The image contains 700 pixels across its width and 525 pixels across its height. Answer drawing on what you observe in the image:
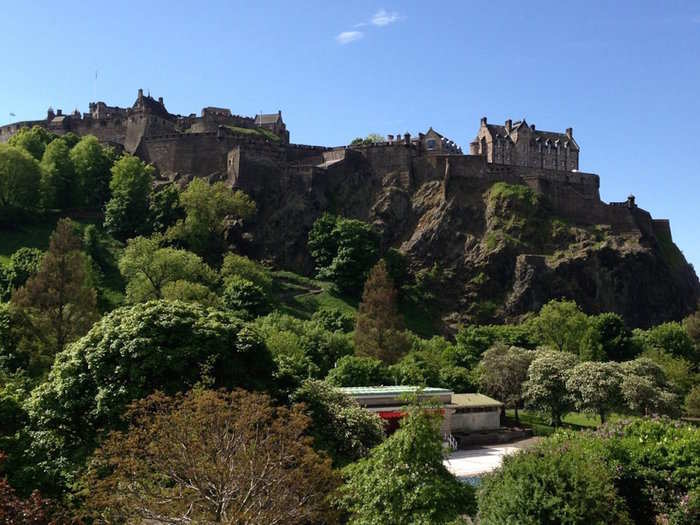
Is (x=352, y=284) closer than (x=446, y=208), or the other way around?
(x=352, y=284)

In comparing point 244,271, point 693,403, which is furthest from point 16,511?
point 244,271

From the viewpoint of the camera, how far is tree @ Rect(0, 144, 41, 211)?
7862 centimetres

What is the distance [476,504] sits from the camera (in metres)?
20.1

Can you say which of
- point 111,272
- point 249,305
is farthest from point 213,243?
point 249,305

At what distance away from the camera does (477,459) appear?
42.3 metres

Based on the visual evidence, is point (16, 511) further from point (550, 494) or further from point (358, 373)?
point (358, 373)

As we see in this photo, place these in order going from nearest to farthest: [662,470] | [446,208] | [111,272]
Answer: [662,470] → [111,272] → [446,208]

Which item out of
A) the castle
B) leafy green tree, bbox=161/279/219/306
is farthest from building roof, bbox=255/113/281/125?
leafy green tree, bbox=161/279/219/306

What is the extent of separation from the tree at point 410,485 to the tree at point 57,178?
2773 inches

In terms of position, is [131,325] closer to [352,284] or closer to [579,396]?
[579,396]

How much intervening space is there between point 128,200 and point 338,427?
57529 millimetres

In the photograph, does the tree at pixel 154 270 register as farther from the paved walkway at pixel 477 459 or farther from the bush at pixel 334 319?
the paved walkway at pixel 477 459

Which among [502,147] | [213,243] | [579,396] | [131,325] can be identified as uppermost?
[502,147]

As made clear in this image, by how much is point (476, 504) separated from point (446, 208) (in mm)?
64273
